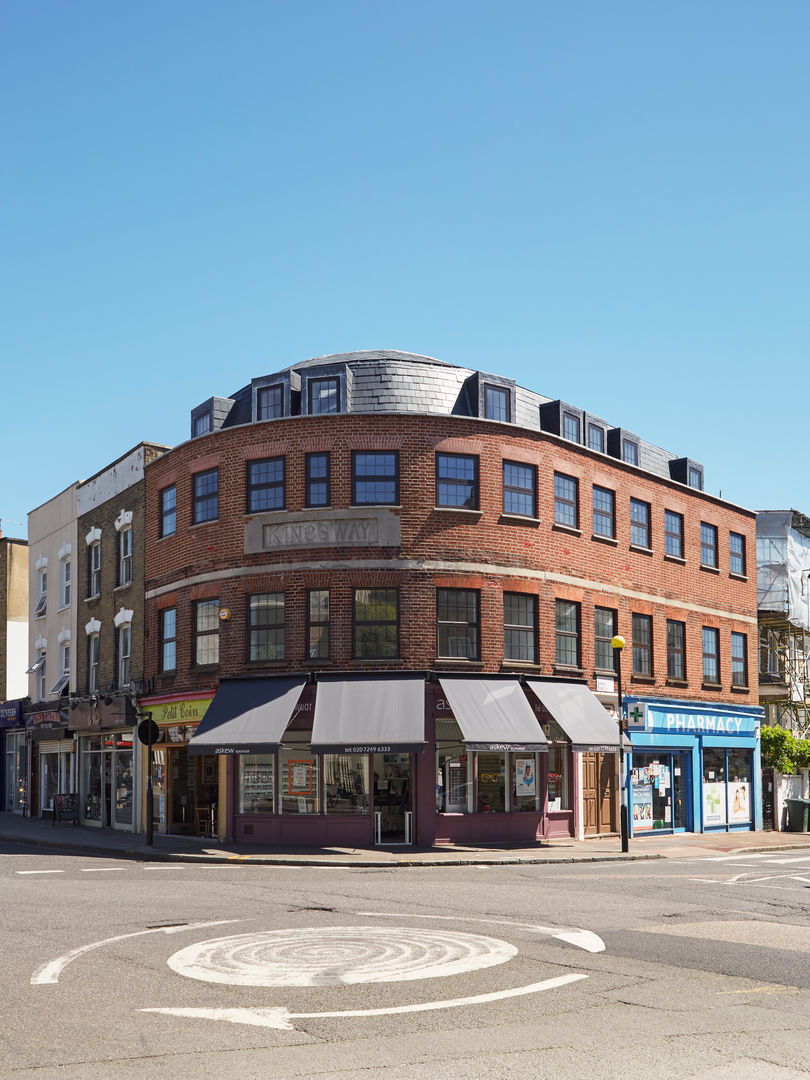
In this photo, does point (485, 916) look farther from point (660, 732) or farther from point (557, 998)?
point (660, 732)

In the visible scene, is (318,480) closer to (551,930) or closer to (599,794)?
(599,794)

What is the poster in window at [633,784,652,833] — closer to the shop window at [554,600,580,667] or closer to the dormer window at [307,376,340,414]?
the shop window at [554,600,580,667]

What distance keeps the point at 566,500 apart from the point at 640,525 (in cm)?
452

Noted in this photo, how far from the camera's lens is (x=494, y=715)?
89.4 feet

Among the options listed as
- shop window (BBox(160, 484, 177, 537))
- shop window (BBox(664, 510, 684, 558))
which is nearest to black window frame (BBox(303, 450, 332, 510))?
shop window (BBox(160, 484, 177, 537))

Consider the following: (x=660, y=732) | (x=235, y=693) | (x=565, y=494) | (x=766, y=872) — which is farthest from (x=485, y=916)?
(x=660, y=732)

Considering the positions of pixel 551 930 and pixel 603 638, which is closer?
pixel 551 930

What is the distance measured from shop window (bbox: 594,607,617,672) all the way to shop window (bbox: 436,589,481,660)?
204 inches

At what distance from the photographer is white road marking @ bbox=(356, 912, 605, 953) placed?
40.8 ft

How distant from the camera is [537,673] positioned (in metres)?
29.6

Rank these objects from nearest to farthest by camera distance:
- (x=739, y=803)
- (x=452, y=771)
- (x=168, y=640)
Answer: (x=452, y=771), (x=168, y=640), (x=739, y=803)

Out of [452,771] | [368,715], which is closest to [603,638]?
[452,771]

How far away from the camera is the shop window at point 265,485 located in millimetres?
29391

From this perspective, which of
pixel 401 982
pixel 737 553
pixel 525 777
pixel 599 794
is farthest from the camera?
pixel 737 553
